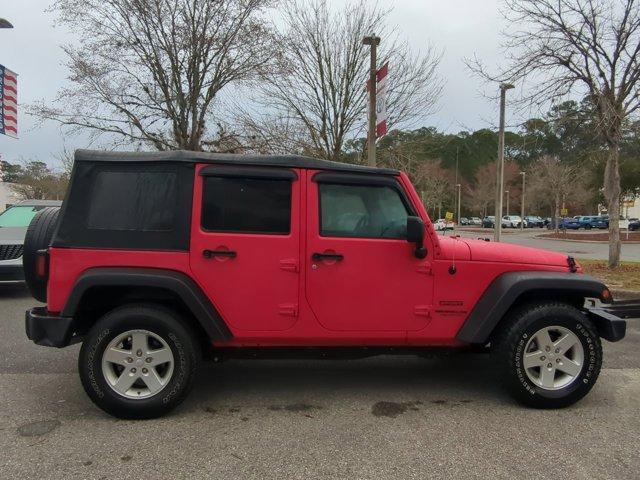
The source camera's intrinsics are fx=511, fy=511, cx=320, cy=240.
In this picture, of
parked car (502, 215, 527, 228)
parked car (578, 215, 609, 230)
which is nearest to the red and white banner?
parked car (578, 215, 609, 230)

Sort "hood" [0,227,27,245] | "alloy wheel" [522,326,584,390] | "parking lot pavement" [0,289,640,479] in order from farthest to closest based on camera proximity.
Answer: "hood" [0,227,27,245] → "alloy wheel" [522,326,584,390] → "parking lot pavement" [0,289,640,479]

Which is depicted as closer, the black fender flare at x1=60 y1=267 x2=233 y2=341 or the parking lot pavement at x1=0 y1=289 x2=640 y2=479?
the parking lot pavement at x1=0 y1=289 x2=640 y2=479

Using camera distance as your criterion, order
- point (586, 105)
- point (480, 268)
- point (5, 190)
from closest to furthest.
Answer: point (480, 268) < point (586, 105) < point (5, 190)

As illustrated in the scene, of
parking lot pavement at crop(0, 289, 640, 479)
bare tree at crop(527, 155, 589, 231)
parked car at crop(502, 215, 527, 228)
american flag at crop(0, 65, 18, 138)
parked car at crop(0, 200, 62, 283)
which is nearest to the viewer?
parking lot pavement at crop(0, 289, 640, 479)

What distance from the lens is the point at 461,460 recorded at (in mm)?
3143

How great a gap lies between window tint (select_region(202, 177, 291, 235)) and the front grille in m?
6.11

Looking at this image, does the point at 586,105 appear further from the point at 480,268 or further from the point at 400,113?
the point at 480,268

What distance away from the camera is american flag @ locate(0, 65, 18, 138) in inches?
591

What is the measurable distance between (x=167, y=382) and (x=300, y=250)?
136cm

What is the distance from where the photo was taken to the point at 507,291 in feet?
12.7

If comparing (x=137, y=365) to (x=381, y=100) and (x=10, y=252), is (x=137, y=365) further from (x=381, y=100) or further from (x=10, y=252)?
(x=381, y=100)

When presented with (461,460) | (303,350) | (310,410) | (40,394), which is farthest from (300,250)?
(40,394)

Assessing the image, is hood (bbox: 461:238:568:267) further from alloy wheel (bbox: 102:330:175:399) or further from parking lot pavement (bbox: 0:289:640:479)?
alloy wheel (bbox: 102:330:175:399)

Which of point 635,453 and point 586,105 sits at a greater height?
point 586,105
